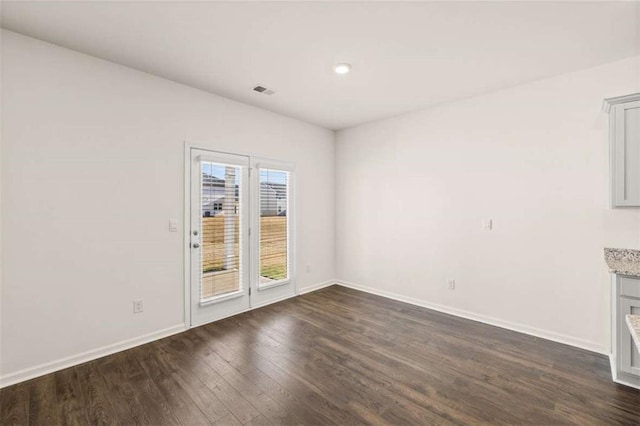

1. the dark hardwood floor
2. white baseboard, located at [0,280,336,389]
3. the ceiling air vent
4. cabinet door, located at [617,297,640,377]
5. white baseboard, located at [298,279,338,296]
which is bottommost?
the dark hardwood floor

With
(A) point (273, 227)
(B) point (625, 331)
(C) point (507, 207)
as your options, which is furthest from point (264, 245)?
(B) point (625, 331)

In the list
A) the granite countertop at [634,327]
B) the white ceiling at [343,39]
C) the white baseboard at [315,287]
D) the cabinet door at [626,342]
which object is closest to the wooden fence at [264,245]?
the white baseboard at [315,287]

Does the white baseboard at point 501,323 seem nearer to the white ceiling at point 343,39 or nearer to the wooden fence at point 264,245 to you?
the wooden fence at point 264,245

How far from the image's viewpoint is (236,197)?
3859 mm

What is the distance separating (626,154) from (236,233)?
13.4 ft

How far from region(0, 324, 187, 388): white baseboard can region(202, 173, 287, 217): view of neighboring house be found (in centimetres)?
140

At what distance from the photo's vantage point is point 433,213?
405 cm

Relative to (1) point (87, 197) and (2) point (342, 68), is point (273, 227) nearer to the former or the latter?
(1) point (87, 197)

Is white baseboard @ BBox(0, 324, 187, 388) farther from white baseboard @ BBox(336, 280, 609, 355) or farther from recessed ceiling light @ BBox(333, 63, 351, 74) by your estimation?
recessed ceiling light @ BBox(333, 63, 351, 74)

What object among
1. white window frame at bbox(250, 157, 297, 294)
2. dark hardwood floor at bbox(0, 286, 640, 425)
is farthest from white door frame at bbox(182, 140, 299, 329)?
dark hardwood floor at bbox(0, 286, 640, 425)

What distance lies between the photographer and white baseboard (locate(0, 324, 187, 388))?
91.9 inches

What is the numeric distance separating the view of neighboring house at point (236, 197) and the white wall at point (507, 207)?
147 cm

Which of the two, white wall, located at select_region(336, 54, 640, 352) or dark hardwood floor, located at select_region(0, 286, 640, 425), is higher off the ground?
white wall, located at select_region(336, 54, 640, 352)

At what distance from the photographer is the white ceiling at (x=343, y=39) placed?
6.84 feet
